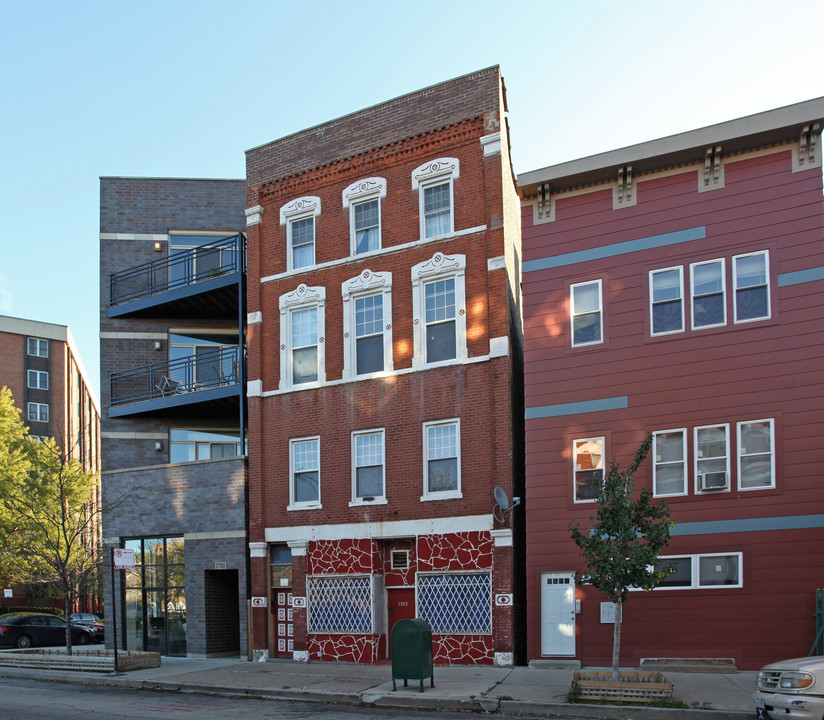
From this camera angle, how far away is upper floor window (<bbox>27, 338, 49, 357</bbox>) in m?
62.1

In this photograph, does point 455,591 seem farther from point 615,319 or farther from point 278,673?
A: point 615,319

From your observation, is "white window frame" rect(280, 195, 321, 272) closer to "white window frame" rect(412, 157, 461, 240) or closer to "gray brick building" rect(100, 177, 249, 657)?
"gray brick building" rect(100, 177, 249, 657)

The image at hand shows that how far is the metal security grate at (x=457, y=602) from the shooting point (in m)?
19.5

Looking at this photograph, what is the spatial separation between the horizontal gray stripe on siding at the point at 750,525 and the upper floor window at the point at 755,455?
65cm

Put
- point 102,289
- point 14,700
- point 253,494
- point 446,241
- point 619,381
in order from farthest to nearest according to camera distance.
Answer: point 102,289, point 253,494, point 446,241, point 619,381, point 14,700

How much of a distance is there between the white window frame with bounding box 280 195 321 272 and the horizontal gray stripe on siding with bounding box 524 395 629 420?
7387 mm

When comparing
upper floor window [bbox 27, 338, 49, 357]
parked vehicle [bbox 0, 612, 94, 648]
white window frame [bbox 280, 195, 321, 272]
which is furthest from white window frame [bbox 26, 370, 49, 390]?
white window frame [bbox 280, 195, 321, 272]

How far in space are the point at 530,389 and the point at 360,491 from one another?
16.5ft

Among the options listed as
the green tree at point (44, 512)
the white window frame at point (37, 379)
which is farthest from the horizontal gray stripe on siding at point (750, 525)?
the white window frame at point (37, 379)

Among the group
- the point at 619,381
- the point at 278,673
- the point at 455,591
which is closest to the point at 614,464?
the point at 619,381

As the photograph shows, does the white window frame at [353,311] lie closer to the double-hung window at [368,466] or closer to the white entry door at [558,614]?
the double-hung window at [368,466]

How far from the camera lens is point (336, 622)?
21.3 metres

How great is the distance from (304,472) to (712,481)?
10.1 m

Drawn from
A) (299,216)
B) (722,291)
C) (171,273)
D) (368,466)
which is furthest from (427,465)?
(171,273)
